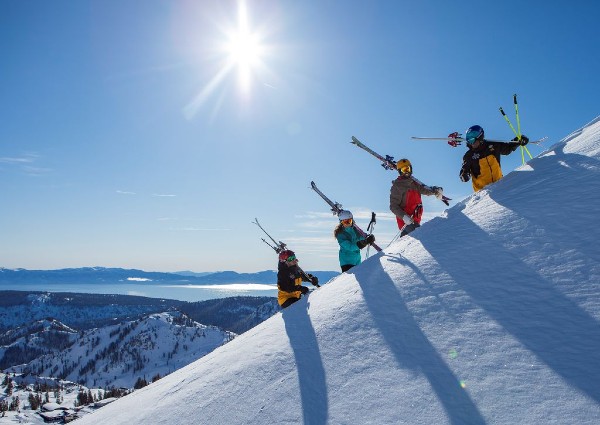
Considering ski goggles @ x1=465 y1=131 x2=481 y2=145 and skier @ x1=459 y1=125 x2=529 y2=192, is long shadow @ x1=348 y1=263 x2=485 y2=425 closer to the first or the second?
skier @ x1=459 y1=125 x2=529 y2=192

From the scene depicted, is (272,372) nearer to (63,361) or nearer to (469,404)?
(469,404)

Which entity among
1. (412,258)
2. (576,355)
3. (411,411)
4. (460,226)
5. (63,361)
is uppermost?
(460,226)

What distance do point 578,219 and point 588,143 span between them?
2671 mm

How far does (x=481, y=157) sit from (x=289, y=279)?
517 cm

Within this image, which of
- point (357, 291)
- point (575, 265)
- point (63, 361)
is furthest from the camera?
point (63, 361)

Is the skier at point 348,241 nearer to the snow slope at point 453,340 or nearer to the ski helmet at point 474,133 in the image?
the ski helmet at point 474,133

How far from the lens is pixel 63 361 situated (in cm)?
19050

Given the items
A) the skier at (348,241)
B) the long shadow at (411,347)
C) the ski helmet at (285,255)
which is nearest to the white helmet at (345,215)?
the skier at (348,241)

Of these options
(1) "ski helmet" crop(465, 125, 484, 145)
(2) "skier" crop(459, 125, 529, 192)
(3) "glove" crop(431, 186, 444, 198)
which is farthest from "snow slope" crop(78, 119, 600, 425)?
(3) "glove" crop(431, 186, 444, 198)

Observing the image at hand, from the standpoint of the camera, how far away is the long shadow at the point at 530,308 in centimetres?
259

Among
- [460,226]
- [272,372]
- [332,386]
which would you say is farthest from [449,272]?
[272,372]

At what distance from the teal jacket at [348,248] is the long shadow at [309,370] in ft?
13.3

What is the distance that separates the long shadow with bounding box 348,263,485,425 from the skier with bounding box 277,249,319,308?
4.65m

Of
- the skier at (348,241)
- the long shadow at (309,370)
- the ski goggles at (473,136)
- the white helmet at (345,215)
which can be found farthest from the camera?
the white helmet at (345,215)
